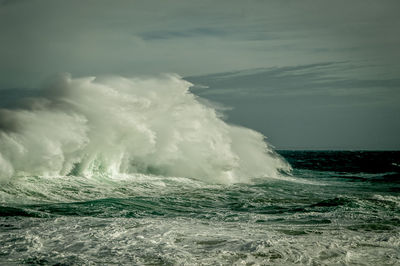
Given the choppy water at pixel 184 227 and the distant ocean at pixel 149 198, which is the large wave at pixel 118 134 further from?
the choppy water at pixel 184 227

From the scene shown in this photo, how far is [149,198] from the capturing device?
11.4 m

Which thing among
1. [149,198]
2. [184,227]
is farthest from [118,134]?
[184,227]

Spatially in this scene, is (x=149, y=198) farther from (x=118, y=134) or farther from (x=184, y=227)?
(x=118, y=134)

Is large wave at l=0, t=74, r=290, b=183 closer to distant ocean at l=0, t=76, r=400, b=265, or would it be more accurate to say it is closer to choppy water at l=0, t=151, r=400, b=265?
distant ocean at l=0, t=76, r=400, b=265

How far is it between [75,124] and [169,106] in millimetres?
5807

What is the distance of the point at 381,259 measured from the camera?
559 cm

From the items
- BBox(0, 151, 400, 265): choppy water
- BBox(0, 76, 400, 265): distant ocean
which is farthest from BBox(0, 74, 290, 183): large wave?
BBox(0, 151, 400, 265): choppy water

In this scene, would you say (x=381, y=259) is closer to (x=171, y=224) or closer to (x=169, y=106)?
(x=171, y=224)

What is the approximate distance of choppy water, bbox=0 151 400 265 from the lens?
5.59 m

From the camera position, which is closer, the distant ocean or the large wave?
the distant ocean

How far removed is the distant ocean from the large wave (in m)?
0.04

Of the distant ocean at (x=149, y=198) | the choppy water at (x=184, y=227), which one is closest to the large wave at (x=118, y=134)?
the distant ocean at (x=149, y=198)

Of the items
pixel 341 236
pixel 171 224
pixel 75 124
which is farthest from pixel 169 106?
pixel 341 236

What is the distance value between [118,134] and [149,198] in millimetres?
5428
